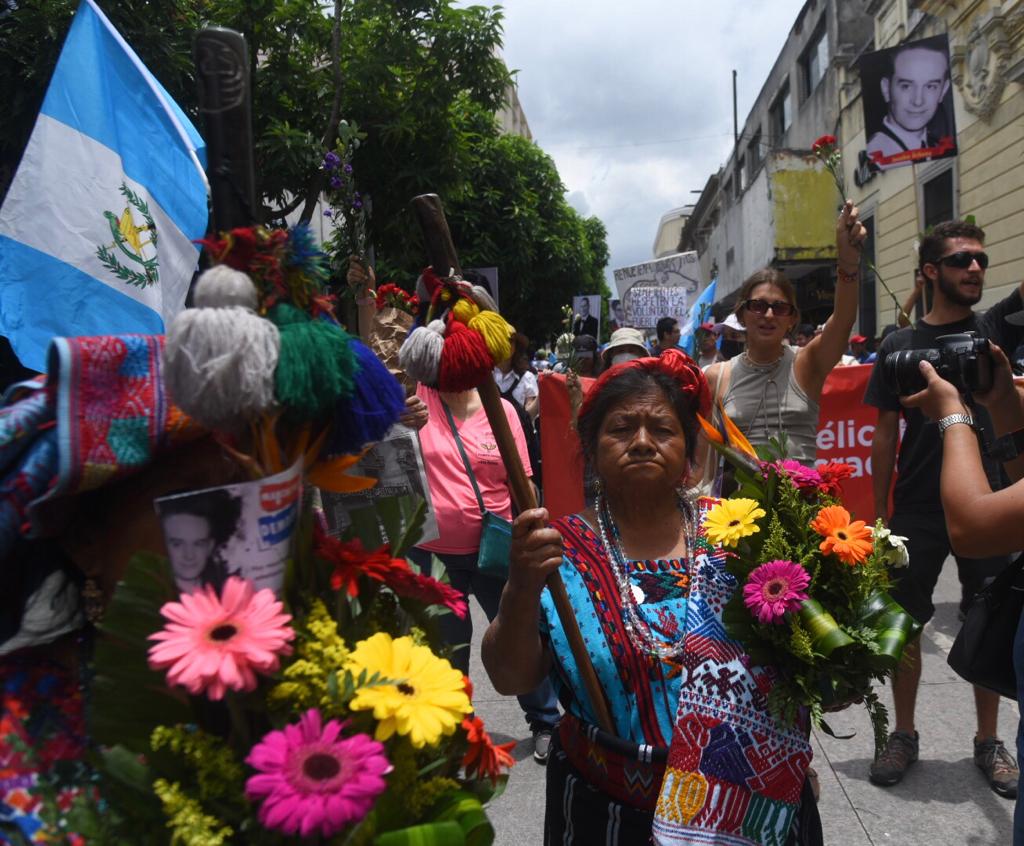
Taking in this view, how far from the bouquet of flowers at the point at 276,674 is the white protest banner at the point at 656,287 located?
1282 cm

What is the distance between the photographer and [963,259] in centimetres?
376

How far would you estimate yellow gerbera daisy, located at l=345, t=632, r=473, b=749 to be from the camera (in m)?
1.00

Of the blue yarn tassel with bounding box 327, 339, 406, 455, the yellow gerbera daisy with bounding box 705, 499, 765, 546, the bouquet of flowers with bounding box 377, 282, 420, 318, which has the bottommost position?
the yellow gerbera daisy with bounding box 705, 499, 765, 546

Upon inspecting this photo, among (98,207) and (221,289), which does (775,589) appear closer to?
(221,289)

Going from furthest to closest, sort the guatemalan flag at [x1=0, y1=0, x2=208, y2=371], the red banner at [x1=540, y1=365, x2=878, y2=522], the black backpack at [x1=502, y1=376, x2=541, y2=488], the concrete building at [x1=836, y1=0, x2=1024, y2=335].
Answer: the concrete building at [x1=836, y1=0, x2=1024, y2=335], the red banner at [x1=540, y1=365, x2=878, y2=522], the black backpack at [x1=502, y1=376, x2=541, y2=488], the guatemalan flag at [x1=0, y1=0, x2=208, y2=371]

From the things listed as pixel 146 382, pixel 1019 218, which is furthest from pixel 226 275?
pixel 1019 218

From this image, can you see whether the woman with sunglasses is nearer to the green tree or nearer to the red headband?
the red headband

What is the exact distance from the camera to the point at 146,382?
1.06 m

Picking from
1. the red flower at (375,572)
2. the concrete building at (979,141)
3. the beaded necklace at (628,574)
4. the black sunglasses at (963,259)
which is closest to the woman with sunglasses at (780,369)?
the black sunglasses at (963,259)

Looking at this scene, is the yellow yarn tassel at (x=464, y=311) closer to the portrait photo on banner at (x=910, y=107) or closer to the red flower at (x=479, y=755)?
the red flower at (x=479, y=755)

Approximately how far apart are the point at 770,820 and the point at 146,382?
149 cm

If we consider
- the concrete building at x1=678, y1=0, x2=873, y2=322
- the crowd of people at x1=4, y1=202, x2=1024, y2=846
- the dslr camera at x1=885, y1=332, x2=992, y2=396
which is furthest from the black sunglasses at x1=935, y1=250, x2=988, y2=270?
the concrete building at x1=678, y1=0, x2=873, y2=322

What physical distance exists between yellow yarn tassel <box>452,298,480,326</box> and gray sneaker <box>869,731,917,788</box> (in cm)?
306

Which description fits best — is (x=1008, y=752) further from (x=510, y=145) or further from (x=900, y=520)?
(x=510, y=145)
